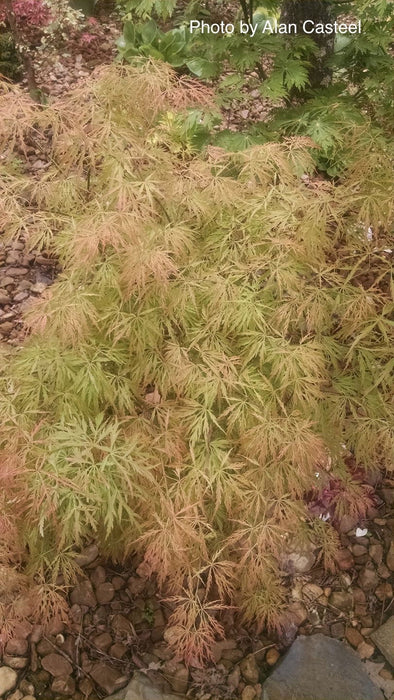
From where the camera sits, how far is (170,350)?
6.22ft

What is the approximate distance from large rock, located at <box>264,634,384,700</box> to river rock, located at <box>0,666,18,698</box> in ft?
2.83

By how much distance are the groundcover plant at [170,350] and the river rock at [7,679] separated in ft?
0.76

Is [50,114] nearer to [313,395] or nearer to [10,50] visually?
[313,395]

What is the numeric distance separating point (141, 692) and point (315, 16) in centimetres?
322

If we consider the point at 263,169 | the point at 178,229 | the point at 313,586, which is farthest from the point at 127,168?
the point at 313,586

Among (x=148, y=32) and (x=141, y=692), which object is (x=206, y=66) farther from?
(x=141, y=692)

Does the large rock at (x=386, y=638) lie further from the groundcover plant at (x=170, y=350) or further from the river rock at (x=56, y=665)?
the river rock at (x=56, y=665)

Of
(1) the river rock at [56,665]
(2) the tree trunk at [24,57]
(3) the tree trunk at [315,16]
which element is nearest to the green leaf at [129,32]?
(2) the tree trunk at [24,57]

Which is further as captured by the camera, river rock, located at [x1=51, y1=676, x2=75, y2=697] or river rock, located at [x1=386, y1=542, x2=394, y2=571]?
river rock, located at [x1=386, y1=542, x2=394, y2=571]

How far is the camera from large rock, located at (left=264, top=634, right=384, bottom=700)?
2.13 meters

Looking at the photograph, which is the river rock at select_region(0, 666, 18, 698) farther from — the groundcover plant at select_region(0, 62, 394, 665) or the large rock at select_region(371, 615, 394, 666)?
the large rock at select_region(371, 615, 394, 666)

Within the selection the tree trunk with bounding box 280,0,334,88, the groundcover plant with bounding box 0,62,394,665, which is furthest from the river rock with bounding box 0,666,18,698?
the tree trunk with bounding box 280,0,334,88

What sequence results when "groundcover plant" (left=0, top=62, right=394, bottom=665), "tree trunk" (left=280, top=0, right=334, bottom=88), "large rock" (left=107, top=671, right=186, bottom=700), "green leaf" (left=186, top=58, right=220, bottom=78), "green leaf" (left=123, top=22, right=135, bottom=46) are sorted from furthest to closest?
1. "green leaf" (left=123, top=22, right=135, bottom=46)
2. "tree trunk" (left=280, top=0, right=334, bottom=88)
3. "green leaf" (left=186, top=58, right=220, bottom=78)
4. "large rock" (left=107, top=671, right=186, bottom=700)
5. "groundcover plant" (left=0, top=62, right=394, bottom=665)

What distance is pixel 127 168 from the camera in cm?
177
